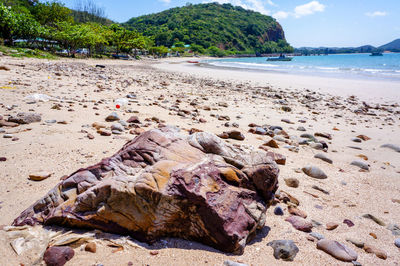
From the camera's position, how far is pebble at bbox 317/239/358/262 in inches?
88.8

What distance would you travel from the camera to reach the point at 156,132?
2.89 m

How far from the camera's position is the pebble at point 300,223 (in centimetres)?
265

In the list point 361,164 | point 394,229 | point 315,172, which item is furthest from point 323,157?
point 394,229

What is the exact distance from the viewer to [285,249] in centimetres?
226

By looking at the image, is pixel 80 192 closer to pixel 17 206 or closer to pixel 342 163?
pixel 17 206

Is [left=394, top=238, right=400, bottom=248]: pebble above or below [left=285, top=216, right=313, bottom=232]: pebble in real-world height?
below

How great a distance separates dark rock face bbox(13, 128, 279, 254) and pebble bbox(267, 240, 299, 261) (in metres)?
0.24

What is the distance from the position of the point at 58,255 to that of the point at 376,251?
313 cm

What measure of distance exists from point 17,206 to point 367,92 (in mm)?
17756

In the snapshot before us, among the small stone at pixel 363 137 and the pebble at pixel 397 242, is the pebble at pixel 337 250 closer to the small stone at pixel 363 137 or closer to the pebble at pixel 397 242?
the pebble at pixel 397 242

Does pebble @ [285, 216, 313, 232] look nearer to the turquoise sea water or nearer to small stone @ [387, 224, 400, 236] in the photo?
small stone @ [387, 224, 400, 236]

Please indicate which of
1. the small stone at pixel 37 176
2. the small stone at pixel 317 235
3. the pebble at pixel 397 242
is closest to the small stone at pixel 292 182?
the small stone at pixel 317 235

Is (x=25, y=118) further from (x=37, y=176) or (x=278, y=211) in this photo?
(x=278, y=211)

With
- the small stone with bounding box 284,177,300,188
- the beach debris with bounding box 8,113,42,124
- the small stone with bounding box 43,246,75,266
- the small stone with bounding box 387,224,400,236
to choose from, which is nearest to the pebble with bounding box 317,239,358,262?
the small stone with bounding box 387,224,400,236
